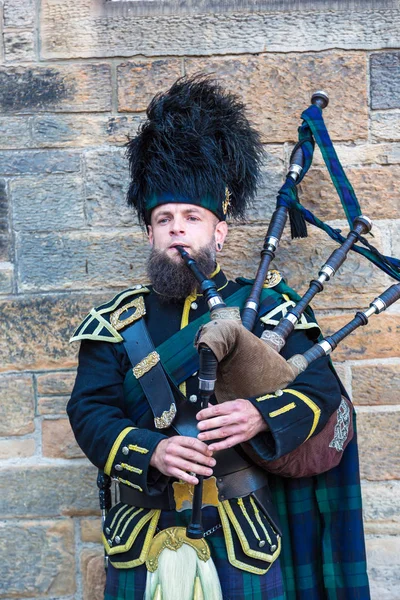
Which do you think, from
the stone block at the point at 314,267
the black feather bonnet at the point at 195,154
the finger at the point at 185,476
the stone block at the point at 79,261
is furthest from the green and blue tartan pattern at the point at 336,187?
the finger at the point at 185,476

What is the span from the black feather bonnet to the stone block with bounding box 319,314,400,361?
0.74 m

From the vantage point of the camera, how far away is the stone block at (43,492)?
3.08 m

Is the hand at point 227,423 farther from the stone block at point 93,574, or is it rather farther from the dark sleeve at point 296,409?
the stone block at point 93,574

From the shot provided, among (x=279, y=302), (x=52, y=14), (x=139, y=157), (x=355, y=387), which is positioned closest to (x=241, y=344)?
(x=279, y=302)

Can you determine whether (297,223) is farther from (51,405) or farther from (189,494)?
(51,405)

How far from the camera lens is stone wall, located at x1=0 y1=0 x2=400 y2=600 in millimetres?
3105

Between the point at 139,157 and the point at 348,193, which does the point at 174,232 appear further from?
the point at 348,193

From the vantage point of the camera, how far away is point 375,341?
122 inches

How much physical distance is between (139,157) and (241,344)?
90cm

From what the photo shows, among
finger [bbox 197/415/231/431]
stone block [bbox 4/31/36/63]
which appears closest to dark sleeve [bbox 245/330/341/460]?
finger [bbox 197/415/231/431]

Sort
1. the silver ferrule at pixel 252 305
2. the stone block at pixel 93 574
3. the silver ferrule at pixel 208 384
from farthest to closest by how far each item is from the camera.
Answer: the stone block at pixel 93 574 < the silver ferrule at pixel 252 305 < the silver ferrule at pixel 208 384

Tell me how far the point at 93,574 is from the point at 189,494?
968 mm

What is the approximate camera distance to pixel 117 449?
227 centimetres

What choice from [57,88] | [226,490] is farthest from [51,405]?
[57,88]
